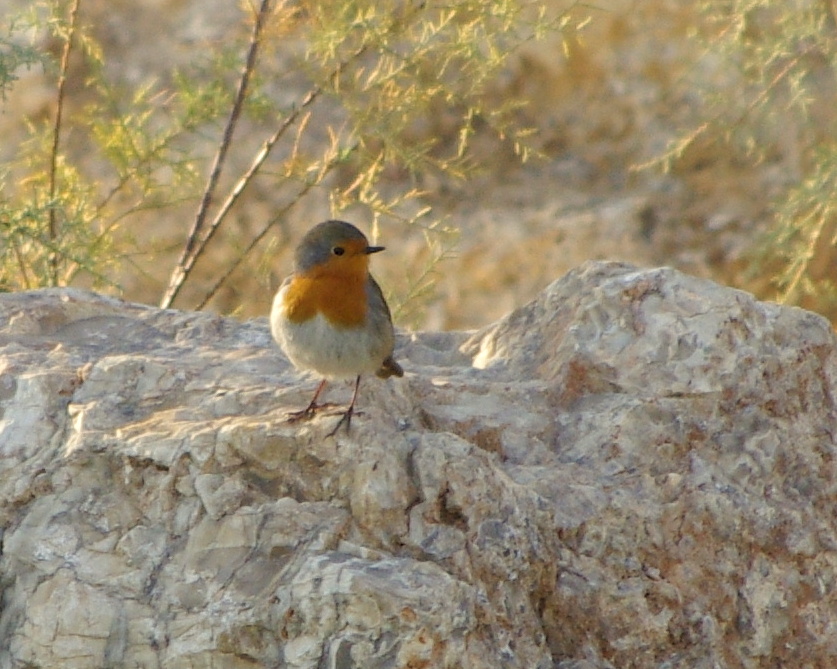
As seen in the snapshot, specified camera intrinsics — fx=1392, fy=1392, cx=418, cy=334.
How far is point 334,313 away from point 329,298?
0.05 m

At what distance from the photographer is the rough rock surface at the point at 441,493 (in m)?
3.50

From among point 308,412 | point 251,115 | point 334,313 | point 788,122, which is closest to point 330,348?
point 334,313

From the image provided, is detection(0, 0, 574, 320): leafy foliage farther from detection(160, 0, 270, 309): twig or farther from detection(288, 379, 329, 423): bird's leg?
detection(288, 379, 329, 423): bird's leg

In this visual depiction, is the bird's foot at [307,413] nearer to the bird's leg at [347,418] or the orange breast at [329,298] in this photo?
the bird's leg at [347,418]

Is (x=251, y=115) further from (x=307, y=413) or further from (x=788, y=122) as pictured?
(x=788, y=122)

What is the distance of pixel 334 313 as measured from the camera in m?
4.32

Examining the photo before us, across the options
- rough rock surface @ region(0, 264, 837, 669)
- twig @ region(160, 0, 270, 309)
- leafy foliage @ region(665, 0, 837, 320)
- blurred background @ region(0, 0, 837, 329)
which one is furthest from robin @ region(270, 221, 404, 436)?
blurred background @ region(0, 0, 837, 329)

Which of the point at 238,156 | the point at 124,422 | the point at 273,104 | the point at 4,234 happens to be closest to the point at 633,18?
the point at 238,156

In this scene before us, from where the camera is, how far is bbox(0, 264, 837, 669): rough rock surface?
3502 millimetres

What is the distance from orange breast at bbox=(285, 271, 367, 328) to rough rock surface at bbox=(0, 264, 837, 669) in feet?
0.75

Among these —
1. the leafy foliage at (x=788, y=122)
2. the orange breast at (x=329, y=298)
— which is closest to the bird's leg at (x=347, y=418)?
the orange breast at (x=329, y=298)

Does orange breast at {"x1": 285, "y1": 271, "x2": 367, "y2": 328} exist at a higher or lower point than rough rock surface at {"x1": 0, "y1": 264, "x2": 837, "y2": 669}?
higher

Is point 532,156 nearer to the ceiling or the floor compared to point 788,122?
nearer to the floor

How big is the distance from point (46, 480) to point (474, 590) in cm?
122
